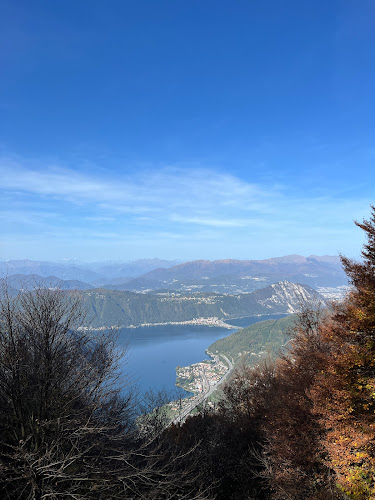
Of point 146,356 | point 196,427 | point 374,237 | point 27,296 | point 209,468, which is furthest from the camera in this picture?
point 146,356

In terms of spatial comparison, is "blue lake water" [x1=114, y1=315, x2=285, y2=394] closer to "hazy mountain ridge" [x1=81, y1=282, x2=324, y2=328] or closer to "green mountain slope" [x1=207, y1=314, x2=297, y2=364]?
"green mountain slope" [x1=207, y1=314, x2=297, y2=364]

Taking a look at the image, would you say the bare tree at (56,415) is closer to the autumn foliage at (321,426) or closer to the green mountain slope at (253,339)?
the autumn foliage at (321,426)

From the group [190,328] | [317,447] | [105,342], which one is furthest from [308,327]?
[190,328]

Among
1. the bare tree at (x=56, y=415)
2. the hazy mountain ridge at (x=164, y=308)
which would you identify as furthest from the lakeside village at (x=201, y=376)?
the hazy mountain ridge at (x=164, y=308)

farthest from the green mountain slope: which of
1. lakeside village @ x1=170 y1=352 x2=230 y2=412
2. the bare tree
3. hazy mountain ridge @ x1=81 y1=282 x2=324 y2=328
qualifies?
the bare tree

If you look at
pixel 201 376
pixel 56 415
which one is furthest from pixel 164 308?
pixel 56 415

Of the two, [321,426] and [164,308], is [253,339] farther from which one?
[164,308]

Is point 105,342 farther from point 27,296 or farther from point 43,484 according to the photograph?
point 43,484
